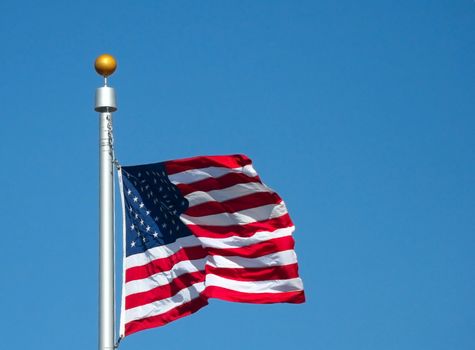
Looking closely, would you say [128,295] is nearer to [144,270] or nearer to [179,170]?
[144,270]

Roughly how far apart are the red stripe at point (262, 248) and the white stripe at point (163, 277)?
67 cm

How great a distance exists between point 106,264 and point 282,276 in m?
4.95

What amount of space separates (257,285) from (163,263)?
2.13 m

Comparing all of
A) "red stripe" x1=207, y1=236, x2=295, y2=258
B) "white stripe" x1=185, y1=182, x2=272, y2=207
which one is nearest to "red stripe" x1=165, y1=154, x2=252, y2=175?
"white stripe" x1=185, y1=182, x2=272, y2=207

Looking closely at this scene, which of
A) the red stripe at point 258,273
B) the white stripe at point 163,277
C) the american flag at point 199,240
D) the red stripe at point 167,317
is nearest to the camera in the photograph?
the red stripe at point 167,317

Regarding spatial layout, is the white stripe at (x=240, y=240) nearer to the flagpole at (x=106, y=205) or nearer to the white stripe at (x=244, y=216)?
the white stripe at (x=244, y=216)

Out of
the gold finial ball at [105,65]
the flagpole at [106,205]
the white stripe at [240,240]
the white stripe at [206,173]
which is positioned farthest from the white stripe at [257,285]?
the gold finial ball at [105,65]

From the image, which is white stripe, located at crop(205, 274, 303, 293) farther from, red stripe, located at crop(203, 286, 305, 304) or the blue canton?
the blue canton

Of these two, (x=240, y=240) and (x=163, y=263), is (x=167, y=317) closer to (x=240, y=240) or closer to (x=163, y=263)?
(x=163, y=263)

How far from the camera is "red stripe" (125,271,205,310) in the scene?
20.5 m

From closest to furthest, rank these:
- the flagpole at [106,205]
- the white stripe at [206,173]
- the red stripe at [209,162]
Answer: the flagpole at [106,205], the red stripe at [209,162], the white stripe at [206,173]

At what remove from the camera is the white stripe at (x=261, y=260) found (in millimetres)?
22000

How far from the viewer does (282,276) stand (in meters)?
22.2

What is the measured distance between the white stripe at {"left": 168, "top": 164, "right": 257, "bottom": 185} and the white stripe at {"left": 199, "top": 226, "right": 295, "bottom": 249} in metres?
1.24
